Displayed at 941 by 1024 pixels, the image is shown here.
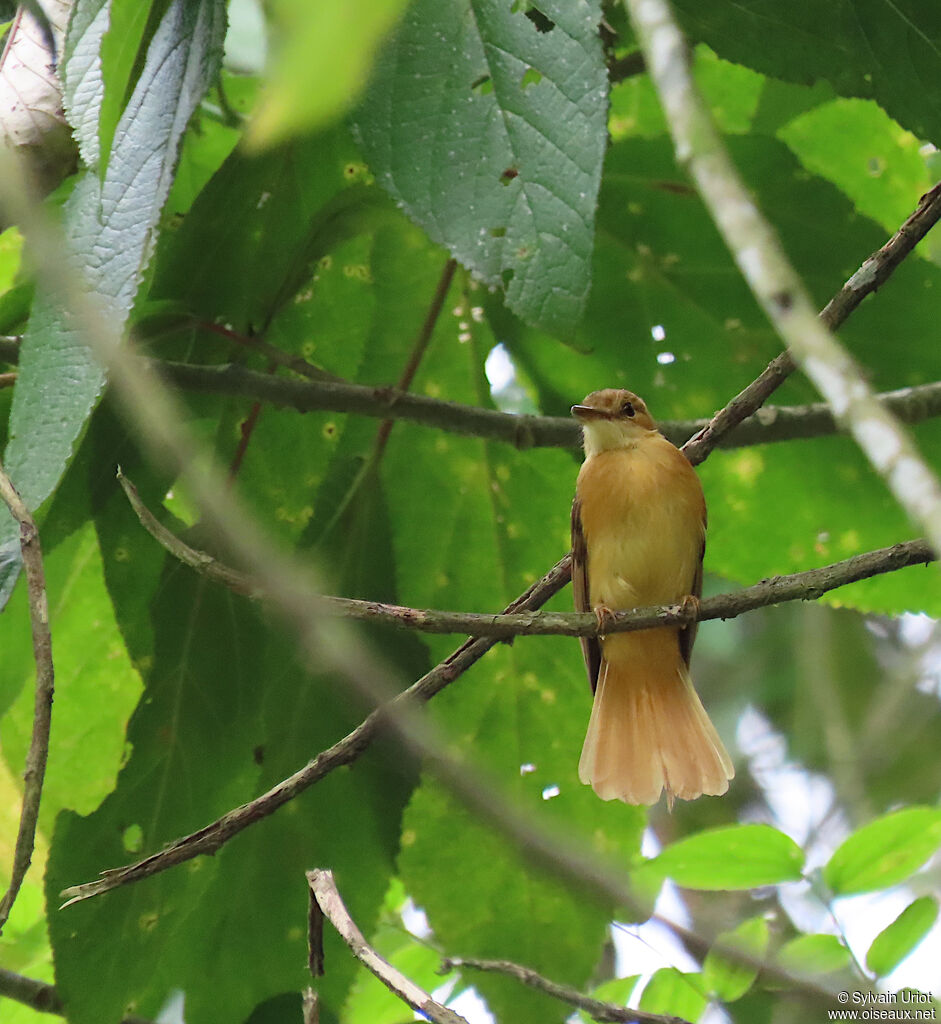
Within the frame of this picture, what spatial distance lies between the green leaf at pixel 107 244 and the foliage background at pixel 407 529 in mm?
32

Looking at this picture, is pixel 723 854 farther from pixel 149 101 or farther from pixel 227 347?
pixel 149 101

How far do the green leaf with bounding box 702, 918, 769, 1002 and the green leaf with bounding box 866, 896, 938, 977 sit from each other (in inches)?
9.3

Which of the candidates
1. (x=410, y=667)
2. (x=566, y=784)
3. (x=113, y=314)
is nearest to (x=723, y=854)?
(x=566, y=784)

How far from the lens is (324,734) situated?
2568mm

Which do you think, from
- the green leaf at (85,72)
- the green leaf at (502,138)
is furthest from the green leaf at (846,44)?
the green leaf at (85,72)

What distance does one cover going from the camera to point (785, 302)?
679 millimetres

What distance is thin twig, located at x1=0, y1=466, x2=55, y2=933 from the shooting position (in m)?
1.74

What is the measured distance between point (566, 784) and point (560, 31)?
5.51 ft

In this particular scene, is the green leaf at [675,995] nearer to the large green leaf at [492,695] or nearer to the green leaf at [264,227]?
the large green leaf at [492,695]

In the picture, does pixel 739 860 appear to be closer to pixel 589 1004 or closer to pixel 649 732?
pixel 589 1004

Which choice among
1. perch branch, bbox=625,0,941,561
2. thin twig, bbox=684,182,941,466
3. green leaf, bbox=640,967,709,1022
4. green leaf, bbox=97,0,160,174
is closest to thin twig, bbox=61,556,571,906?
thin twig, bbox=684,182,941,466

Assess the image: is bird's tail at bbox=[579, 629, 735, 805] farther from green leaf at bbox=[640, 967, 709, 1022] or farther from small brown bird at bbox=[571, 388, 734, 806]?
green leaf at bbox=[640, 967, 709, 1022]

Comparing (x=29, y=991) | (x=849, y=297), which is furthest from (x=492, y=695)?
(x=849, y=297)

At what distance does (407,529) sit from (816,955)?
1263mm
